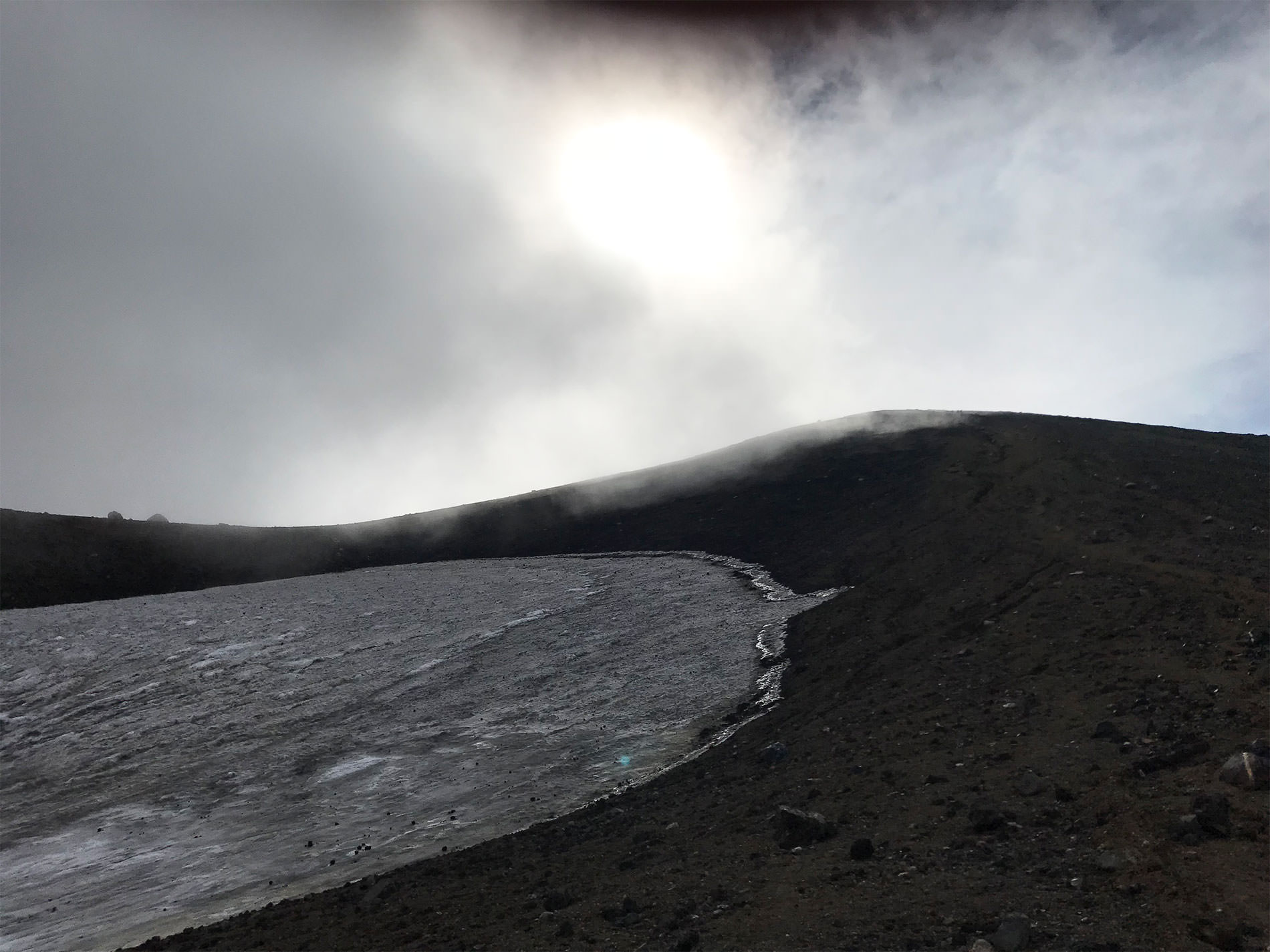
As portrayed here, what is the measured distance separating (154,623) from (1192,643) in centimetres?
3551

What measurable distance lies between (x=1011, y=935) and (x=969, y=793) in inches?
166

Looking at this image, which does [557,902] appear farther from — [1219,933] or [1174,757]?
[1174,757]

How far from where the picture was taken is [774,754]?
17281 mm

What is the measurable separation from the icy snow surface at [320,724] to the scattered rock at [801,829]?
19.4 feet

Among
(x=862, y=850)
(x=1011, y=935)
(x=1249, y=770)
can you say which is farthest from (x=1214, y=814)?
(x=862, y=850)

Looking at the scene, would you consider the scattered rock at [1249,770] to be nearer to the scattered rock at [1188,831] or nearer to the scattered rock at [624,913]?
the scattered rock at [1188,831]

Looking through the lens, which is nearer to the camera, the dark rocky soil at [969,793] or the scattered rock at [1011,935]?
the scattered rock at [1011,935]

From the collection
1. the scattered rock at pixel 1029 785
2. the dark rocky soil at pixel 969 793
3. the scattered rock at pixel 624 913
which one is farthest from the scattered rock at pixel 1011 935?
the scattered rock at pixel 624 913

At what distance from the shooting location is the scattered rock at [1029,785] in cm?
1225

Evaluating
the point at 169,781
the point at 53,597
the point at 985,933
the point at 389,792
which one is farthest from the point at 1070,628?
the point at 53,597

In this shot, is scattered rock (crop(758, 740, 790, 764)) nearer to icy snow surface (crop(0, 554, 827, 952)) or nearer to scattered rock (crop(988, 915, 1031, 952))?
icy snow surface (crop(0, 554, 827, 952))

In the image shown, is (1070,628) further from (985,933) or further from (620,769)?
(985,933)

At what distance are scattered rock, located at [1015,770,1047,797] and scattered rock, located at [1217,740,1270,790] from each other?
214cm

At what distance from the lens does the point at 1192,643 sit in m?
15.6
